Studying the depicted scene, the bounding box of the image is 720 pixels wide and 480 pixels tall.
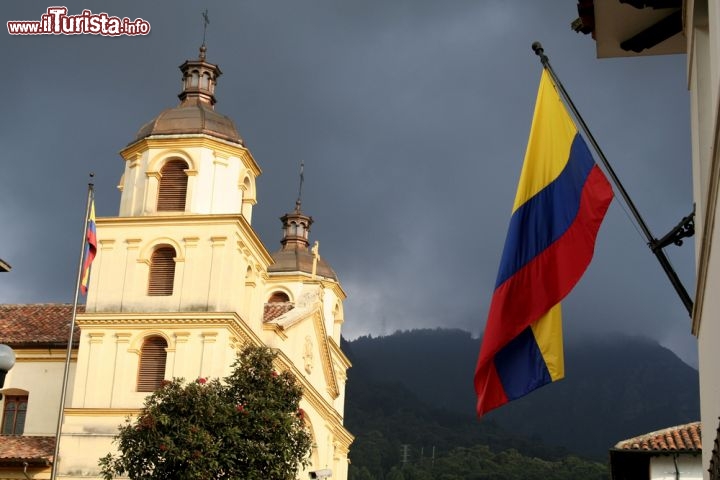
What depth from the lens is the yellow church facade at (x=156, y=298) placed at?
3569cm

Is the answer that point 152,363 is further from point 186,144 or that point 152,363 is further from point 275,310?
point 275,310

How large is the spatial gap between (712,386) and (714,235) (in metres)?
1.55

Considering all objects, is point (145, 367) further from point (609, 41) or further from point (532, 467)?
point (532, 467)

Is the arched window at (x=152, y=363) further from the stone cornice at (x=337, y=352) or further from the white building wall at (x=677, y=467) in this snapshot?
the stone cornice at (x=337, y=352)

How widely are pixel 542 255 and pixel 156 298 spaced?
2789 cm

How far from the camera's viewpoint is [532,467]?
96875 millimetres

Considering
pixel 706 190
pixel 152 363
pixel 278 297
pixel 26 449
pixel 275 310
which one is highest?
pixel 278 297

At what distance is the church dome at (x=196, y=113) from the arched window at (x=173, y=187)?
3.59ft

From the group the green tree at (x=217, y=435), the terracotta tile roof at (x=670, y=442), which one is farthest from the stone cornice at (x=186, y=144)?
the terracotta tile roof at (x=670, y=442)

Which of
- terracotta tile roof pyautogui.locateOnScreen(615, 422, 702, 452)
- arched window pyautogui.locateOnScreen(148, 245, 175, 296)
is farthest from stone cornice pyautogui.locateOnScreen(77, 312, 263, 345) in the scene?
terracotta tile roof pyautogui.locateOnScreen(615, 422, 702, 452)

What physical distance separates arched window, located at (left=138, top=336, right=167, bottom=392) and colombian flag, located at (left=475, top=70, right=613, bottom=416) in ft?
88.1

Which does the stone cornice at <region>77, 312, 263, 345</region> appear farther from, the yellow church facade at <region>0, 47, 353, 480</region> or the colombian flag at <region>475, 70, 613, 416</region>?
the colombian flag at <region>475, 70, 613, 416</region>

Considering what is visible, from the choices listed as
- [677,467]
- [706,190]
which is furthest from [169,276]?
[706,190]

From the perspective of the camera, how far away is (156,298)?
3669cm
